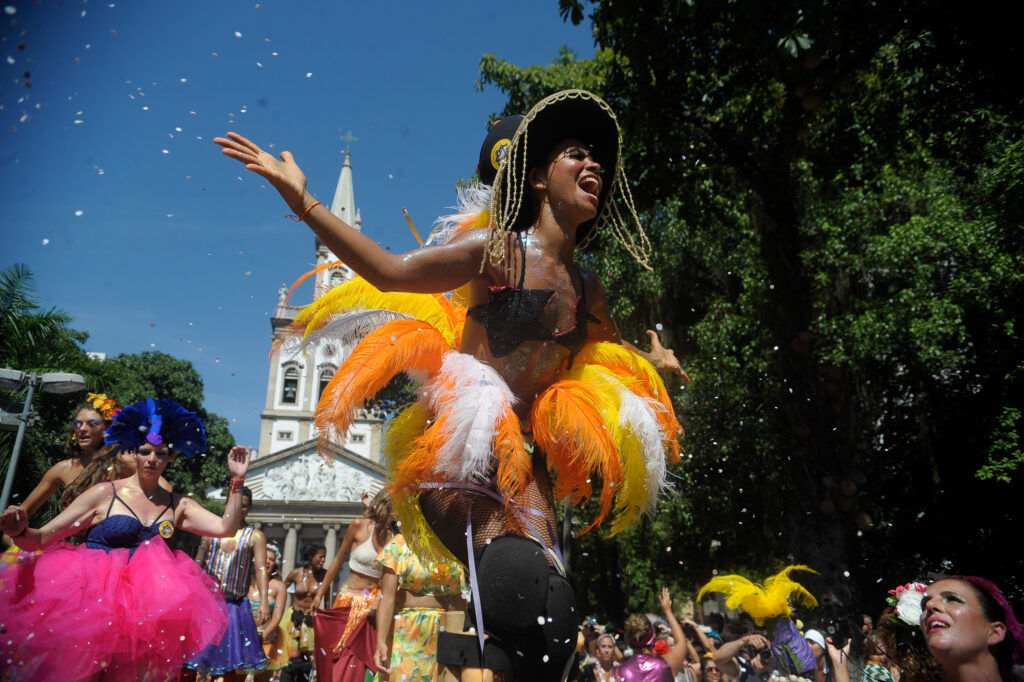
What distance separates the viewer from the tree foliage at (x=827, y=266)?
6.84 meters

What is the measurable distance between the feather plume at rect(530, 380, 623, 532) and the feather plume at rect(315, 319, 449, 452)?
1.39 ft

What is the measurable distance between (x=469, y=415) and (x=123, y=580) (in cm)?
225

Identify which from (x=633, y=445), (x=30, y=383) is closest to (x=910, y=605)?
(x=633, y=445)

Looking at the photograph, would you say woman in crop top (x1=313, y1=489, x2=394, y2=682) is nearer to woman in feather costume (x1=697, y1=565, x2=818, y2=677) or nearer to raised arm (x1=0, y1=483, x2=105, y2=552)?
raised arm (x1=0, y1=483, x2=105, y2=552)

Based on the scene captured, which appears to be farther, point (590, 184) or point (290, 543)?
point (290, 543)

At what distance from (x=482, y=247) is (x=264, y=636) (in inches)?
202

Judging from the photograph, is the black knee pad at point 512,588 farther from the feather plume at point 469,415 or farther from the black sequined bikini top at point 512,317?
the black sequined bikini top at point 512,317

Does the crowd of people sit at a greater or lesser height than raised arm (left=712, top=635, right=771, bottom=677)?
greater

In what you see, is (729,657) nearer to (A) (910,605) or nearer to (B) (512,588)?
(A) (910,605)

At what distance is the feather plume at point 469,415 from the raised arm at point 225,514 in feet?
6.87

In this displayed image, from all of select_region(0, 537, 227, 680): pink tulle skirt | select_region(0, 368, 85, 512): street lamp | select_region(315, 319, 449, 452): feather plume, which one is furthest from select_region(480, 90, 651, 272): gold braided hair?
select_region(0, 368, 85, 512): street lamp

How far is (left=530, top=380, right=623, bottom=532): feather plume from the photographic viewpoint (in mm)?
2436

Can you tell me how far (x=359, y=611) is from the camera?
5.80 m

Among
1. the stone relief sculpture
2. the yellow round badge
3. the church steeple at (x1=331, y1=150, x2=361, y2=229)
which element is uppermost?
the church steeple at (x1=331, y1=150, x2=361, y2=229)
